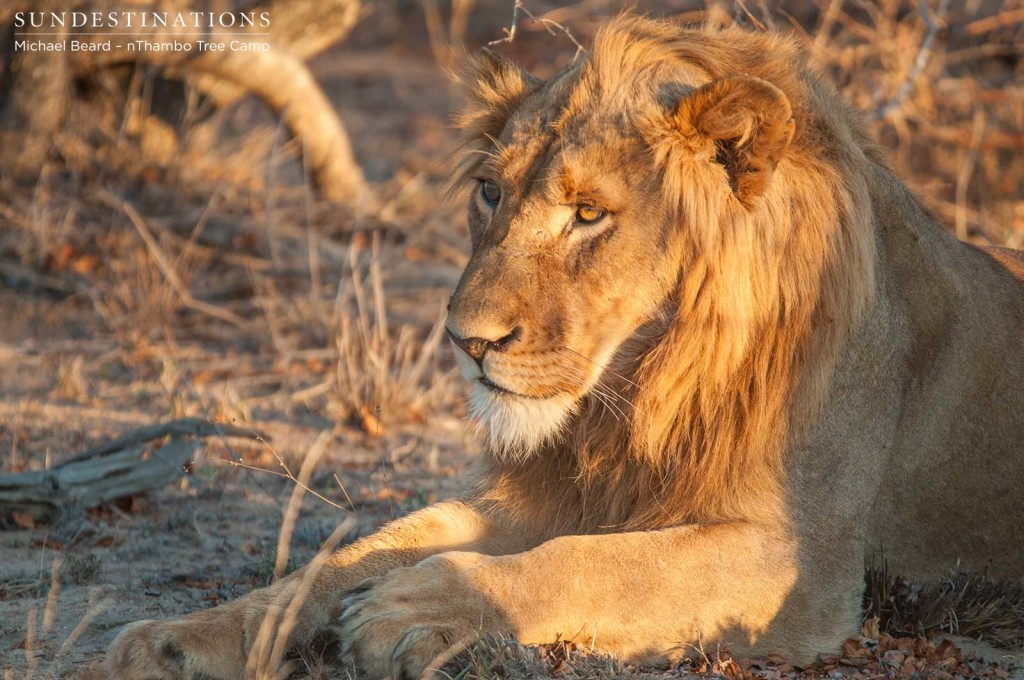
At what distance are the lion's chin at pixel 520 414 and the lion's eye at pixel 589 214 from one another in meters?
0.46

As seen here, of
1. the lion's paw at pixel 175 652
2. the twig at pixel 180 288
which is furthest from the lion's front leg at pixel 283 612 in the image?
the twig at pixel 180 288

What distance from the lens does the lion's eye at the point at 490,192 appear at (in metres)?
3.65

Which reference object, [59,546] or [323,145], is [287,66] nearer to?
[323,145]

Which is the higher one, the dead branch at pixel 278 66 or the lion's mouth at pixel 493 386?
the dead branch at pixel 278 66

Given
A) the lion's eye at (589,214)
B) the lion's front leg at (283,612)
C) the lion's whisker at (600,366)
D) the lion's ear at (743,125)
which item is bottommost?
the lion's front leg at (283,612)

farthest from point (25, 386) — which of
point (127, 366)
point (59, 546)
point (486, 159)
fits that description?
point (486, 159)

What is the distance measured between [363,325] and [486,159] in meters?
2.53

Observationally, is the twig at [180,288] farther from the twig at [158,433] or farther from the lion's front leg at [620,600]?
the lion's front leg at [620,600]

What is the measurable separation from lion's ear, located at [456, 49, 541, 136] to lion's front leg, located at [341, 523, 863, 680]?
1.36 meters

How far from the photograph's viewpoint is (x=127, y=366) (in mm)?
6961

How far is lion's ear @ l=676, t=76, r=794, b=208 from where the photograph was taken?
3209 millimetres

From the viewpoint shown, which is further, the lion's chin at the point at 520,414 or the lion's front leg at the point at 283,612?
the lion's chin at the point at 520,414

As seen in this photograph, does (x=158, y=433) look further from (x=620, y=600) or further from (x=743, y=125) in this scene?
(x=743, y=125)

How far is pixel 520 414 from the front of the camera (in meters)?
3.34
